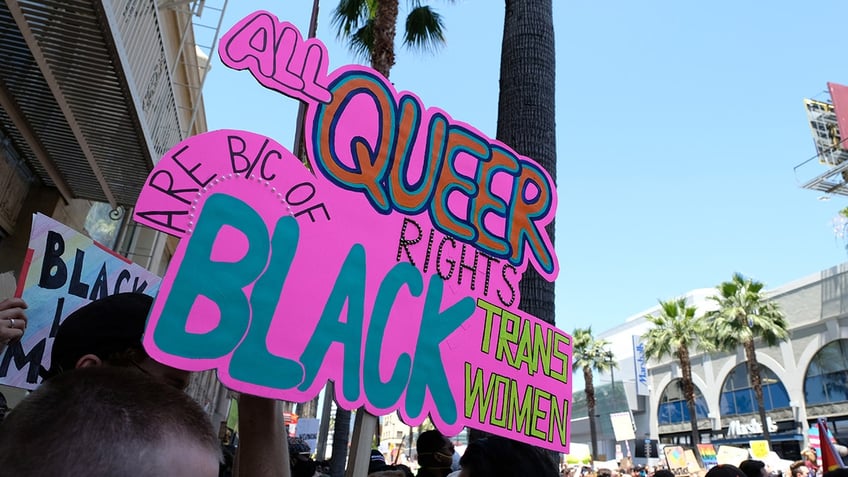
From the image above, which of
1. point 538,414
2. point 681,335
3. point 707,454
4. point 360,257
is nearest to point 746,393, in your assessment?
point 681,335

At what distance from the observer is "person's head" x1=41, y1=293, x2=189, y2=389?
57.2 inches

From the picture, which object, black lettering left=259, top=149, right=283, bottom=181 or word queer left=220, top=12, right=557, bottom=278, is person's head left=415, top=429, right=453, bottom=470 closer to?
word queer left=220, top=12, right=557, bottom=278

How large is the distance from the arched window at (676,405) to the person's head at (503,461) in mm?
41400

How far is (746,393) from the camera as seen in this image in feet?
113

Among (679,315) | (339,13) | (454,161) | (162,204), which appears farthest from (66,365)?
(679,315)

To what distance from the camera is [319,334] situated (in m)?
1.98

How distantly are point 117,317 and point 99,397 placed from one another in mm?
968

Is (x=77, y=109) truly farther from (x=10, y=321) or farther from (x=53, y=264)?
(x=10, y=321)

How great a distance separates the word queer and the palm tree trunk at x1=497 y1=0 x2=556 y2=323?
111cm

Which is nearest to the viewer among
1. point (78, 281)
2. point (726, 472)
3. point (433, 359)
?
point (433, 359)

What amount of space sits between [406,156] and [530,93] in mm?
2443

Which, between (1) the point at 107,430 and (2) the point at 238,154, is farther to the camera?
(2) the point at 238,154

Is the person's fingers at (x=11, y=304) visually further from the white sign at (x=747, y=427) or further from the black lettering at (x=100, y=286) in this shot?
the white sign at (x=747, y=427)

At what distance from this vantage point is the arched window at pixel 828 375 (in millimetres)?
28531
